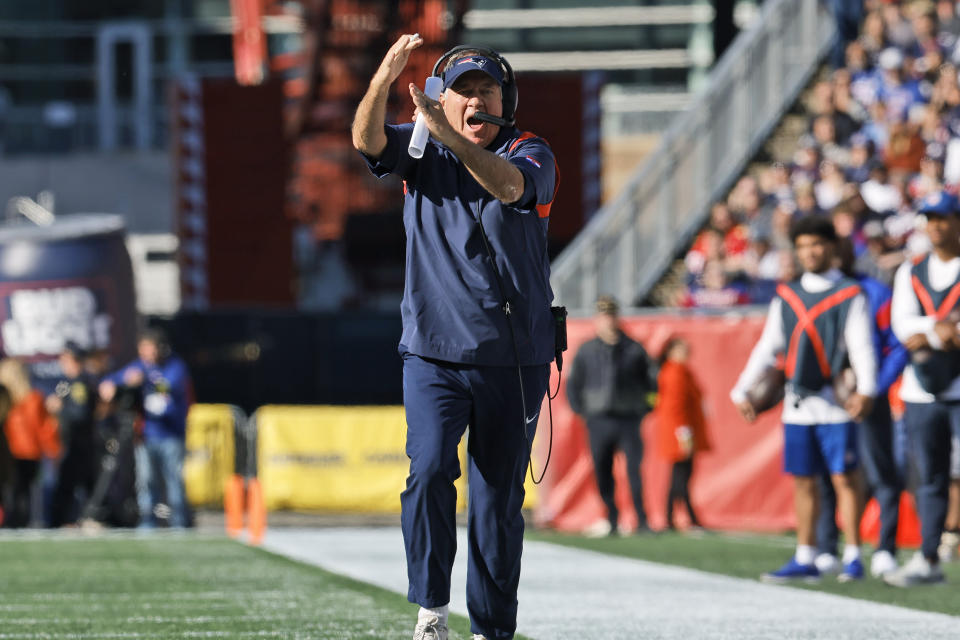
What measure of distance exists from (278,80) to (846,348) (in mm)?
23101

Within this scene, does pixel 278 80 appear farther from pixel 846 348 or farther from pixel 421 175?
pixel 421 175

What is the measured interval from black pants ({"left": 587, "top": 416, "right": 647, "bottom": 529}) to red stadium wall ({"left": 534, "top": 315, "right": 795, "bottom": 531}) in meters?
0.59

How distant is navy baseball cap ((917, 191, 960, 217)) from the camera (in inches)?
394

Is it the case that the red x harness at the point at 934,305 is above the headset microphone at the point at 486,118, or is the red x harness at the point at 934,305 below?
below

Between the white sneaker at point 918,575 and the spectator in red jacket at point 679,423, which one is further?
the spectator in red jacket at point 679,423

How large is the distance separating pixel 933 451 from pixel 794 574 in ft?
3.39

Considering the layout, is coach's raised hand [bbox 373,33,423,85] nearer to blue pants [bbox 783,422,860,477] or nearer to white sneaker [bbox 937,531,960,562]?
blue pants [bbox 783,422,860,477]

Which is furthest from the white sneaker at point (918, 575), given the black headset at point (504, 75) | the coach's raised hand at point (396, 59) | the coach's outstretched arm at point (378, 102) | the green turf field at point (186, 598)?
the coach's raised hand at point (396, 59)

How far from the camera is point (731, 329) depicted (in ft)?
55.8

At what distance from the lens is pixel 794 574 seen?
10477 millimetres

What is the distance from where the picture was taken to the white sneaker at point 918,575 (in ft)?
33.1

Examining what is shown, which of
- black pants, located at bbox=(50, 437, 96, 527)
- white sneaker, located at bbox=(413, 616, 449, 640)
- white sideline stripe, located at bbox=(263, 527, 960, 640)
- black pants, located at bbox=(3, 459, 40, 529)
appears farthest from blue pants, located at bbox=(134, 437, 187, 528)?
white sneaker, located at bbox=(413, 616, 449, 640)

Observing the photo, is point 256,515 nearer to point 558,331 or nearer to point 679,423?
point 679,423

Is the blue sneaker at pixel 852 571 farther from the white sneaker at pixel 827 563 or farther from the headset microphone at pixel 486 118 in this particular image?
the headset microphone at pixel 486 118
